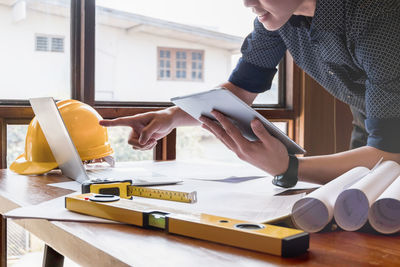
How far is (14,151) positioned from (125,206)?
1559 mm

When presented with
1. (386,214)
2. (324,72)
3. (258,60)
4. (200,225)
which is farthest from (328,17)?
(200,225)

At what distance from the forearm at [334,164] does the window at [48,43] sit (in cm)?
159

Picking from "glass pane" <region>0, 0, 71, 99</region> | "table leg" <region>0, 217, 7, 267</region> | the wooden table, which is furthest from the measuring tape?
"glass pane" <region>0, 0, 71, 99</region>

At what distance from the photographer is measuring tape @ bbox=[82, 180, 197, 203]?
3.15 ft

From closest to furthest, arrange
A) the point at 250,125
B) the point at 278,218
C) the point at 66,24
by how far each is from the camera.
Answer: the point at 278,218 → the point at 250,125 → the point at 66,24

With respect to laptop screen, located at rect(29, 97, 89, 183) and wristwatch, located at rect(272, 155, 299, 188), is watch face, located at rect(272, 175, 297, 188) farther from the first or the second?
laptop screen, located at rect(29, 97, 89, 183)

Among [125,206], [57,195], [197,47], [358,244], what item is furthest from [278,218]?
[197,47]

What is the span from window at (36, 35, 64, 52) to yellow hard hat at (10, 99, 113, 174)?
788 mm

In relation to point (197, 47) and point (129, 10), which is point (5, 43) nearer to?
point (129, 10)

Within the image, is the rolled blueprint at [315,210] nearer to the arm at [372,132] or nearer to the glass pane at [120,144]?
the arm at [372,132]

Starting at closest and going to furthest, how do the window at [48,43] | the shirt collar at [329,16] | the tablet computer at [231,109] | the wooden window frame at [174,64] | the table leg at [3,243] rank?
the tablet computer at [231,109]
the shirt collar at [329,16]
the table leg at [3,243]
the window at [48,43]
the wooden window frame at [174,64]

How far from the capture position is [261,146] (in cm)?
110

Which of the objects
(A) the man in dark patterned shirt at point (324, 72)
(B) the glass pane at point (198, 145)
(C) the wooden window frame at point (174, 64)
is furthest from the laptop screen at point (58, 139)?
(C) the wooden window frame at point (174, 64)

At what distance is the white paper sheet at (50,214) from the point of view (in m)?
0.79
